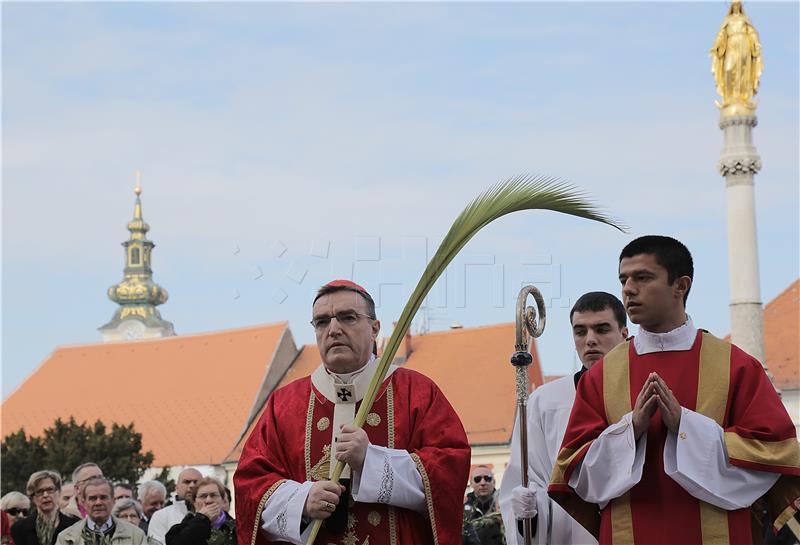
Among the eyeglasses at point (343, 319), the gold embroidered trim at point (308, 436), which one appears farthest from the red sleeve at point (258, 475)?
the eyeglasses at point (343, 319)

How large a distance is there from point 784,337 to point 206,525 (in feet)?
136

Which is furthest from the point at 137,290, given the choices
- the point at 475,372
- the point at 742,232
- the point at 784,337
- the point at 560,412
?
the point at 560,412

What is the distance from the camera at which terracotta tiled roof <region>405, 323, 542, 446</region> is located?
2064 inches

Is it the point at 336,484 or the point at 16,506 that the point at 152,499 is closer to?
the point at 16,506

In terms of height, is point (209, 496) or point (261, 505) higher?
point (261, 505)

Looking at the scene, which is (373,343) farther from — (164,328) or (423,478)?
(164,328)

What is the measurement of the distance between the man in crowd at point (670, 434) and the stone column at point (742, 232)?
1167 inches

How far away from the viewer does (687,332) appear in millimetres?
6113

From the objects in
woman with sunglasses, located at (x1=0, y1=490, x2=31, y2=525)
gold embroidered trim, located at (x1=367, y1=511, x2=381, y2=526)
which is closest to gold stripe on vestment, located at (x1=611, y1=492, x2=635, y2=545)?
gold embroidered trim, located at (x1=367, y1=511, x2=381, y2=526)

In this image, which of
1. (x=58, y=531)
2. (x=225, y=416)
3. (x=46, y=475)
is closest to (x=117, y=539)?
(x=58, y=531)

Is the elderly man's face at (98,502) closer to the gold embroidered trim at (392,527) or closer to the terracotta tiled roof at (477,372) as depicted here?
the gold embroidered trim at (392,527)

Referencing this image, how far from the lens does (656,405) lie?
5781 mm

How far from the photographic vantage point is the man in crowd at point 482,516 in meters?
11.5

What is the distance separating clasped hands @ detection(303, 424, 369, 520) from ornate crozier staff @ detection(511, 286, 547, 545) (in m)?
0.79
